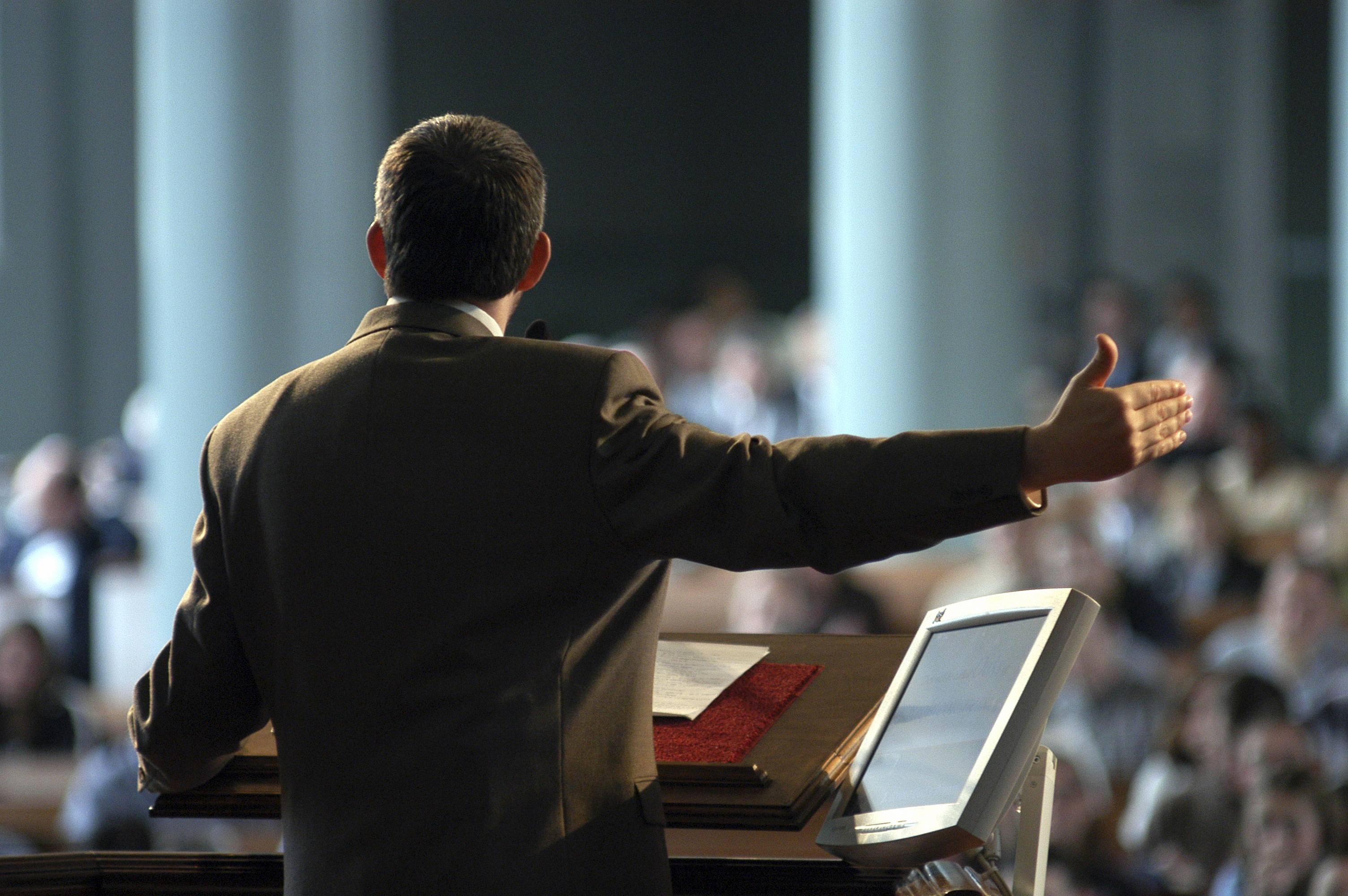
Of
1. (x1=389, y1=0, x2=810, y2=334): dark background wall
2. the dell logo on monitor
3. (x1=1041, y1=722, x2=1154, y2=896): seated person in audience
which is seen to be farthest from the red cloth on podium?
(x1=389, y1=0, x2=810, y2=334): dark background wall

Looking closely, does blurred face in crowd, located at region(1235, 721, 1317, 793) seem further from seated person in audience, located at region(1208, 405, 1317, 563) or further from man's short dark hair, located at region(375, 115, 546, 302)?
man's short dark hair, located at region(375, 115, 546, 302)

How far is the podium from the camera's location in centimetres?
118

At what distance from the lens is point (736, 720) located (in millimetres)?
1298

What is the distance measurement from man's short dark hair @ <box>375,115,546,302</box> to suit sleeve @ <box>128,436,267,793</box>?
23 cm

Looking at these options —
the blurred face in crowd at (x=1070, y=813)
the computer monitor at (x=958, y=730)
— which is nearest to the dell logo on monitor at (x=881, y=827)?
the computer monitor at (x=958, y=730)

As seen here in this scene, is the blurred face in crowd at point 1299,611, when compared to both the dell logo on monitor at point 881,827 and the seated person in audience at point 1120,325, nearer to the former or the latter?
the seated person in audience at point 1120,325

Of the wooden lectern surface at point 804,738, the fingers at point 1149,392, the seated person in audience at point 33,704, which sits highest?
the fingers at point 1149,392

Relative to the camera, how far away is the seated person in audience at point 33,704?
16.5 ft

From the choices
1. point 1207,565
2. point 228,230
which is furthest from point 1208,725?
point 228,230

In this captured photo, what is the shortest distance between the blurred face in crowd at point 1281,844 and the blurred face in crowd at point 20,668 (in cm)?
363

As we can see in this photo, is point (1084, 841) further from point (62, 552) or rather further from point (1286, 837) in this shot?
point (62, 552)

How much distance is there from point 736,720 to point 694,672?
0.10 metres

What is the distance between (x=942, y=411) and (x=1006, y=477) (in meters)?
4.43

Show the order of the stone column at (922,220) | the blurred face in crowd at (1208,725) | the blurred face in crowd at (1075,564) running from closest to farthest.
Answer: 1. the blurred face in crowd at (1208,725)
2. the blurred face in crowd at (1075,564)
3. the stone column at (922,220)
